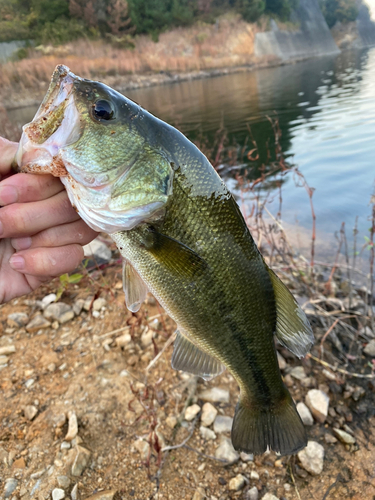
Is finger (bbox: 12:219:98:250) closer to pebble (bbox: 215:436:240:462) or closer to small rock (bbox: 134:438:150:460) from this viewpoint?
small rock (bbox: 134:438:150:460)

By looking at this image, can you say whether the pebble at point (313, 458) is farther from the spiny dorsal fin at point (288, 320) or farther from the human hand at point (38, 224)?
the human hand at point (38, 224)

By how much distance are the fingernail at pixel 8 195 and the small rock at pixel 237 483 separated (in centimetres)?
219

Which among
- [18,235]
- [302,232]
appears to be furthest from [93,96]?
[302,232]

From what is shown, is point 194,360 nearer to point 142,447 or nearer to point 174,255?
point 174,255

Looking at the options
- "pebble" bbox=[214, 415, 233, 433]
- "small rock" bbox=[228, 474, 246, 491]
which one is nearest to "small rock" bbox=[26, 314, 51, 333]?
"pebble" bbox=[214, 415, 233, 433]

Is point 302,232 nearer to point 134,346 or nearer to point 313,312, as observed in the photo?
point 313,312

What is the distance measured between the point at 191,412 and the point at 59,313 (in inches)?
66.5

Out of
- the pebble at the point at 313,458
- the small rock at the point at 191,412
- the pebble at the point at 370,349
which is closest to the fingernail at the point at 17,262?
the small rock at the point at 191,412

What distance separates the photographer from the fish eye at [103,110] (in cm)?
141

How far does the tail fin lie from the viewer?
67.4 inches

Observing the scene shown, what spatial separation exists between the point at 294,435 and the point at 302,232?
5.21 meters

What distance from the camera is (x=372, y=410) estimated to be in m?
2.56

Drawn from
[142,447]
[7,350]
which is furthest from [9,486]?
[7,350]

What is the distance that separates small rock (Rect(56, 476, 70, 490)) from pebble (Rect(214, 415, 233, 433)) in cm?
105
